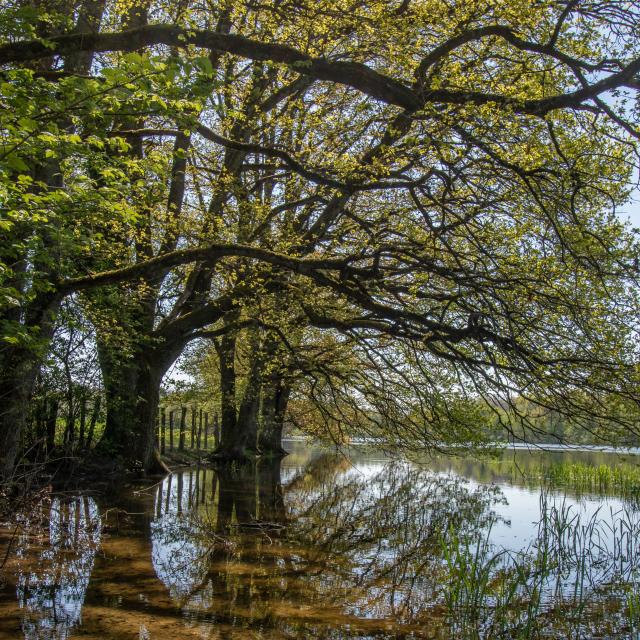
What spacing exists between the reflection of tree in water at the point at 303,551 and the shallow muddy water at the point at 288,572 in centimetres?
3

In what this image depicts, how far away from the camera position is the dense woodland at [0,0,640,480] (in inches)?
284

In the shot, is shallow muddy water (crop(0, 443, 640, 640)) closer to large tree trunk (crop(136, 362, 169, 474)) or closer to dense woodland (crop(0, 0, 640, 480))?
dense woodland (crop(0, 0, 640, 480))

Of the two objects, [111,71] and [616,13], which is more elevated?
[616,13]

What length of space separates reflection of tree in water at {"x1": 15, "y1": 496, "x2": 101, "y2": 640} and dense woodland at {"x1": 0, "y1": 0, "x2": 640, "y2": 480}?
1.05 metres

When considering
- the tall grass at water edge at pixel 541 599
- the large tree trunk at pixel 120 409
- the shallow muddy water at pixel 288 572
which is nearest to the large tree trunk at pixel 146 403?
the large tree trunk at pixel 120 409

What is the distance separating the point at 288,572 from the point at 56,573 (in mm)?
2607

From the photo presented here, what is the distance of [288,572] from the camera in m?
7.75

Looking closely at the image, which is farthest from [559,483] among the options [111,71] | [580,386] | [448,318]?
[111,71]

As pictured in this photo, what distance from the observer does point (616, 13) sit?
7578 millimetres

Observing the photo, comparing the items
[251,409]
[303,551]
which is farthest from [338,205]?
[251,409]

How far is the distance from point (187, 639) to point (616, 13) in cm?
806

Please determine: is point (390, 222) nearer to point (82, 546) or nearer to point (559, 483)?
point (82, 546)

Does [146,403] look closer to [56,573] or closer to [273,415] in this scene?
[56,573]

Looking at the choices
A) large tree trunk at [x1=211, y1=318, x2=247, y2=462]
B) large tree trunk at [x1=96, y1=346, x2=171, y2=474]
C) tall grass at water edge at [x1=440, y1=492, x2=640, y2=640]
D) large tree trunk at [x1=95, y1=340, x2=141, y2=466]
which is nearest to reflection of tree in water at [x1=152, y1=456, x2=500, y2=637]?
tall grass at water edge at [x1=440, y1=492, x2=640, y2=640]
